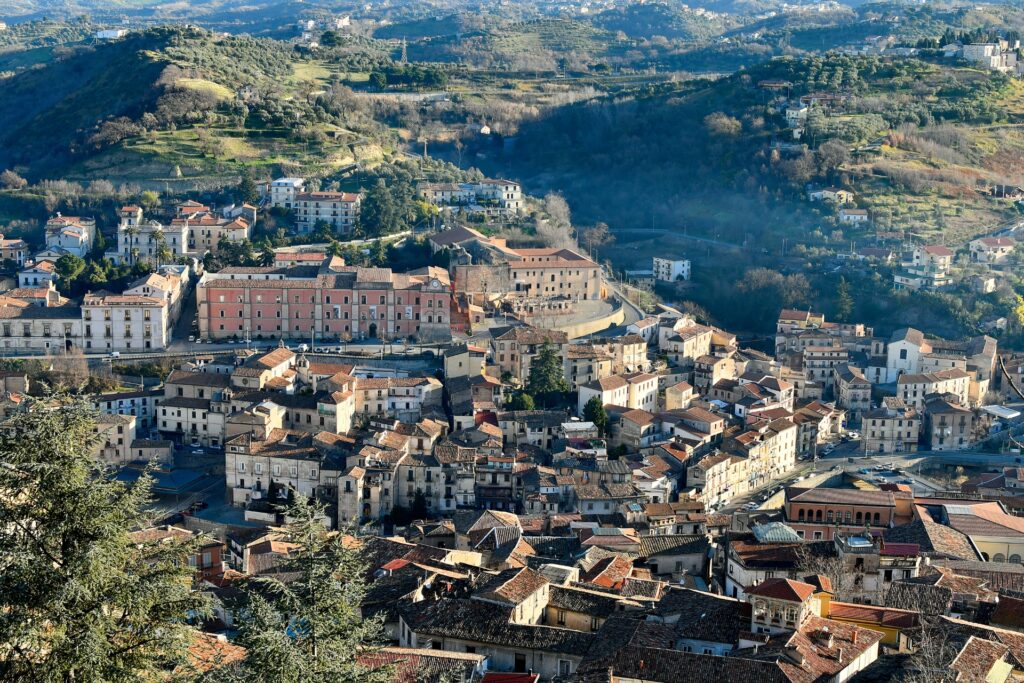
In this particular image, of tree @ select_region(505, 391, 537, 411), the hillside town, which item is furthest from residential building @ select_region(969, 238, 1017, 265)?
tree @ select_region(505, 391, 537, 411)

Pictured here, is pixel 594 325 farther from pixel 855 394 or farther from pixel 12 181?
pixel 12 181

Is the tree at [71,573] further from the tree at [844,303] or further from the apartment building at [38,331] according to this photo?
the tree at [844,303]

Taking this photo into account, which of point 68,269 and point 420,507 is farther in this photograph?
point 68,269

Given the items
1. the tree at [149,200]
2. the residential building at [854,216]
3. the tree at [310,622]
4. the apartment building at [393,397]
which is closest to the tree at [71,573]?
the tree at [310,622]

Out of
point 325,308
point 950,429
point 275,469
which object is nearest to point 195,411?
point 275,469

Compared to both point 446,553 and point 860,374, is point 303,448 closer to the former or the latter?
point 446,553
